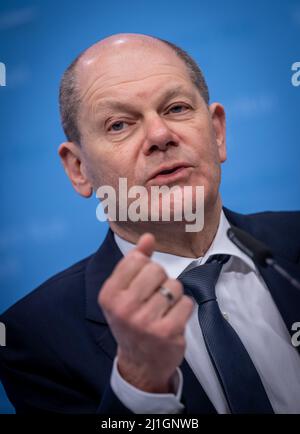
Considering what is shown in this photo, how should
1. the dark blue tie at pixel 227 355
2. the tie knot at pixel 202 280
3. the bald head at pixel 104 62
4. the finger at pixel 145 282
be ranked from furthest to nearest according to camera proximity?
the bald head at pixel 104 62 < the tie knot at pixel 202 280 < the dark blue tie at pixel 227 355 < the finger at pixel 145 282

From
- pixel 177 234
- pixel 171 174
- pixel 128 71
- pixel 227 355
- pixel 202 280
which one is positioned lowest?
pixel 227 355

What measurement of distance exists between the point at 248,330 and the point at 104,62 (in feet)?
2.58

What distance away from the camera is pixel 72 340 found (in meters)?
1.37

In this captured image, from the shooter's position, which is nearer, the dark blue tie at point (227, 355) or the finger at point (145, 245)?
the finger at point (145, 245)

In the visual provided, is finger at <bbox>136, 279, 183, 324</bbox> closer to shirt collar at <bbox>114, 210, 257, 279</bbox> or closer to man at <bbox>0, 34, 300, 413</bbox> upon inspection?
man at <bbox>0, 34, 300, 413</bbox>

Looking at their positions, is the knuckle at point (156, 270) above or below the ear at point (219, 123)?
below

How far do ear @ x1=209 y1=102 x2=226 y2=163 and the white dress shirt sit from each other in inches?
9.6

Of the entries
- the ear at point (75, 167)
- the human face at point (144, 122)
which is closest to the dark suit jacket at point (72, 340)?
the ear at point (75, 167)

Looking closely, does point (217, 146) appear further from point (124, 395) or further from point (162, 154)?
point (124, 395)

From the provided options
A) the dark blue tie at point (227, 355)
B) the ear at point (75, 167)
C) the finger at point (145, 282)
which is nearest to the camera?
the finger at point (145, 282)

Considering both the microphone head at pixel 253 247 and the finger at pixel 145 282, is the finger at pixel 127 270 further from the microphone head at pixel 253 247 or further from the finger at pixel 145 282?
the microphone head at pixel 253 247

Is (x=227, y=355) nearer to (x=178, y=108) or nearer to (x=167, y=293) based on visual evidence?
(x=167, y=293)

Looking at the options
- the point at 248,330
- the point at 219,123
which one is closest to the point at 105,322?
the point at 248,330

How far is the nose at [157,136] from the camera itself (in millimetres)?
1340
